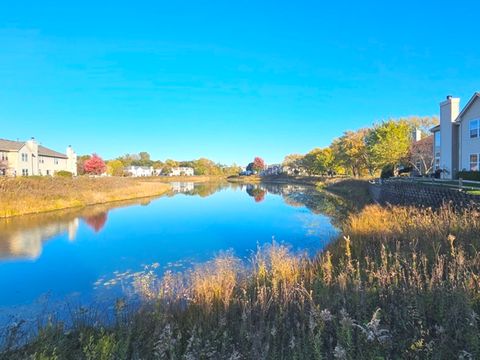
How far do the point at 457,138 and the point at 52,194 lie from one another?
3538 centimetres

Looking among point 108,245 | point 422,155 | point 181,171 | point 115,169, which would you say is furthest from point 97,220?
point 181,171

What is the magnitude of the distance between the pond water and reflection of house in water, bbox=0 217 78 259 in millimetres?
37

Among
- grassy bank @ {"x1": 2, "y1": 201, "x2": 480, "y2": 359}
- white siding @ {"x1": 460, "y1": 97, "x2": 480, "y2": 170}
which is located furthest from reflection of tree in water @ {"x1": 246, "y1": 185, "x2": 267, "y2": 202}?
grassy bank @ {"x1": 2, "y1": 201, "x2": 480, "y2": 359}

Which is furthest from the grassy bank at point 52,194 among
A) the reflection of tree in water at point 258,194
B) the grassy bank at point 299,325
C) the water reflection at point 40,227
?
the grassy bank at point 299,325

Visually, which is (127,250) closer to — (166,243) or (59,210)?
(166,243)

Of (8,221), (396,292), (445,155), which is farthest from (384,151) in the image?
(8,221)

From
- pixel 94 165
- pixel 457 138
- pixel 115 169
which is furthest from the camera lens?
pixel 115 169

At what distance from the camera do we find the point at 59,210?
83.0ft

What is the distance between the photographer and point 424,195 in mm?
16844

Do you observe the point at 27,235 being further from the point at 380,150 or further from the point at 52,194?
the point at 380,150

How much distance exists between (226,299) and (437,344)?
3122 millimetres

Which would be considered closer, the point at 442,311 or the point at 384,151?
the point at 442,311

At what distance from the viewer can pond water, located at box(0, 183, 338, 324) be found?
8.63 metres

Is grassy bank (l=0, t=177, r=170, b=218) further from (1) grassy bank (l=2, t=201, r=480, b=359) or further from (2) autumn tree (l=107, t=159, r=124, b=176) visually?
(2) autumn tree (l=107, t=159, r=124, b=176)
